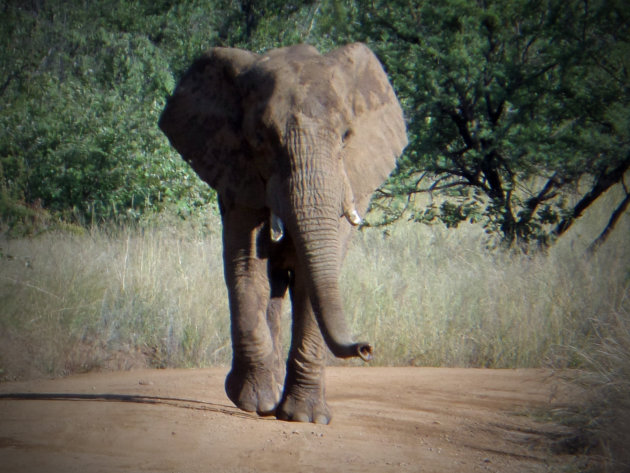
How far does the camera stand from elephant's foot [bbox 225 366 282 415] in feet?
18.0


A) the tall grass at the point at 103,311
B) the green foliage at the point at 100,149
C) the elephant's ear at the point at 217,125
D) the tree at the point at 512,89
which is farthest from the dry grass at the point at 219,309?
the elephant's ear at the point at 217,125

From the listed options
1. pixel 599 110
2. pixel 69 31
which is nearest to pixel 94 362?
pixel 599 110

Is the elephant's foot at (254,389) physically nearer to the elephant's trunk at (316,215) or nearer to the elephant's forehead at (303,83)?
the elephant's trunk at (316,215)

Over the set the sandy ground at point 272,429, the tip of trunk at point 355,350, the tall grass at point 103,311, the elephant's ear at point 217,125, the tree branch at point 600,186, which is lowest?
the sandy ground at point 272,429

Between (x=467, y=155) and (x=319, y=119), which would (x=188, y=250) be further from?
(x=319, y=119)

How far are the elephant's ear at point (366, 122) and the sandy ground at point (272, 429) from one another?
1.64 m

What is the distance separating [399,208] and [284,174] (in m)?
7.08

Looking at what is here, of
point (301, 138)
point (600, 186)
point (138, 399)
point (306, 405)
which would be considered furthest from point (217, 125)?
point (600, 186)

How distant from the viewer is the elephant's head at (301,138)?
4703mm

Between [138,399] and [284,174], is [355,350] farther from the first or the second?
[138,399]

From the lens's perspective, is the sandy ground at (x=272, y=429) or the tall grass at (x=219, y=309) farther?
the tall grass at (x=219, y=309)

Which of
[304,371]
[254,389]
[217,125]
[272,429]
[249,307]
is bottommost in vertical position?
[272,429]

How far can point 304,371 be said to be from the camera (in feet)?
17.7

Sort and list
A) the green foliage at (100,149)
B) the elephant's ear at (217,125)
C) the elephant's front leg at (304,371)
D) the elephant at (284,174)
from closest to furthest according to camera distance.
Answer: the elephant at (284,174)
the elephant's ear at (217,125)
the elephant's front leg at (304,371)
the green foliage at (100,149)
